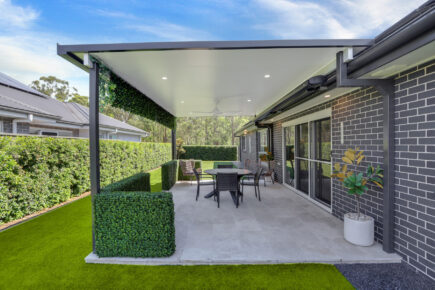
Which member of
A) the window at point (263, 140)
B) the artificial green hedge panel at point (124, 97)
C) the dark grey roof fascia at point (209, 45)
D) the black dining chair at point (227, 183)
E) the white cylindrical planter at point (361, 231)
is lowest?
the white cylindrical planter at point (361, 231)

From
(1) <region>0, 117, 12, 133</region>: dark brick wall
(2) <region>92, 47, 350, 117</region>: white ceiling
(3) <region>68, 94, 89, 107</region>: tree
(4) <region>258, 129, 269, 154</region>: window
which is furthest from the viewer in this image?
(3) <region>68, 94, 89, 107</region>: tree

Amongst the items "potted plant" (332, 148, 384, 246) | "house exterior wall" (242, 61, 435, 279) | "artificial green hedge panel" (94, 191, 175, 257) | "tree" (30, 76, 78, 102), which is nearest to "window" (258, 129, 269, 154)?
"house exterior wall" (242, 61, 435, 279)

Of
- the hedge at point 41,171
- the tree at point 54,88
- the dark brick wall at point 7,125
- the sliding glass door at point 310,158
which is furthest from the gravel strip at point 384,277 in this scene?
the tree at point 54,88

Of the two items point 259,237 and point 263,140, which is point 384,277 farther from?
point 263,140

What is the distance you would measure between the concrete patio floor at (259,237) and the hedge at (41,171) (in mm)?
2688

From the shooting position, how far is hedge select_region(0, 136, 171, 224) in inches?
155

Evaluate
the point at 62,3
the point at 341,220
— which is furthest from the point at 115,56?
the point at 62,3

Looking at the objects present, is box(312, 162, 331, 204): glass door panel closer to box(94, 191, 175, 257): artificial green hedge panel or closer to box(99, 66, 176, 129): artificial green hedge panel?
box(94, 191, 175, 257): artificial green hedge panel

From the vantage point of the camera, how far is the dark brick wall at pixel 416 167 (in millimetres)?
2346

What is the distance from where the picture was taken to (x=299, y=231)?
11.6 ft

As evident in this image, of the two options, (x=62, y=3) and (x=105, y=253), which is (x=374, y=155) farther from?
(x=62, y=3)

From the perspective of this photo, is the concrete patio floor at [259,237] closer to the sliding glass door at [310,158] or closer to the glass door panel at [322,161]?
the glass door panel at [322,161]

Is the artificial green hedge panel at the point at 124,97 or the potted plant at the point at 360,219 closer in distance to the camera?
the potted plant at the point at 360,219

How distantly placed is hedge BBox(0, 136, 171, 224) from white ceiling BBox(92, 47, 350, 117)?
2.64 m
